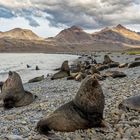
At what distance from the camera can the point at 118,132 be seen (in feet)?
29.1

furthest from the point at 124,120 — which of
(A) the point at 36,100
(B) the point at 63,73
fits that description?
(B) the point at 63,73

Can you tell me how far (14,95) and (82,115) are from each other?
6670 millimetres

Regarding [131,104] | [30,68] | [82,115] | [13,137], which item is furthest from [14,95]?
[30,68]

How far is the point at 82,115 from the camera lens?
30.8 ft

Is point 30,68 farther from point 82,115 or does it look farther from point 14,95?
point 82,115

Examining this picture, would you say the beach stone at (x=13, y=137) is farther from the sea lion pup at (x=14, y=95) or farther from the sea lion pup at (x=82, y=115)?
the sea lion pup at (x=14, y=95)

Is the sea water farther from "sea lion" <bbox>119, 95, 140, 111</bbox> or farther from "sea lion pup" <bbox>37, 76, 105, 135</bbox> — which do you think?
"sea lion pup" <bbox>37, 76, 105, 135</bbox>

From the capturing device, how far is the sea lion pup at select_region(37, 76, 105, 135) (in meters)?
9.23

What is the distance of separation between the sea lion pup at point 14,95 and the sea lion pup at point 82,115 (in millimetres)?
5915

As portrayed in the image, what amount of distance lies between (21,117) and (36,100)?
4216 mm

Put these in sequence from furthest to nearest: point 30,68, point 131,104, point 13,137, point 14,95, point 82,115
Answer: point 30,68
point 14,95
point 131,104
point 82,115
point 13,137

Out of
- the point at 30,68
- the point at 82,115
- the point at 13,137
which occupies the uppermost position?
the point at 82,115

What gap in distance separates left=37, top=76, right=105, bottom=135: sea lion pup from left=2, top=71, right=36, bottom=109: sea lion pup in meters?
5.92

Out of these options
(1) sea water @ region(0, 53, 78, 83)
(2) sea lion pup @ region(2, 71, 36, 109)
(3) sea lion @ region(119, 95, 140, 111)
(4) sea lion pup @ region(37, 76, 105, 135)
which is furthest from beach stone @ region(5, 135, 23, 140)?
(1) sea water @ region(0, 53, 78, 83)
